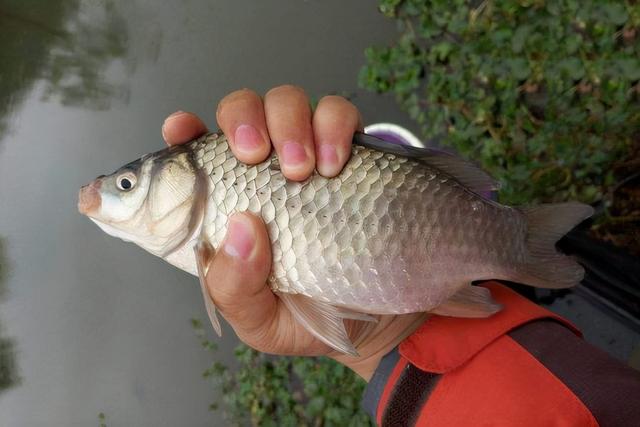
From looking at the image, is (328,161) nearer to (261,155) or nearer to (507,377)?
(261,155)

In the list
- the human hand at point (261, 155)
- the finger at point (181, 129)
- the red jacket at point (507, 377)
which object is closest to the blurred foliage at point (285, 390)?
the red jacket at point (507, 377)

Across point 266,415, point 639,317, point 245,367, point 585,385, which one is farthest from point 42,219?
point 639,317

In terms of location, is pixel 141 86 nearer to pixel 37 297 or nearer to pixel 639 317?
pixel 37 297

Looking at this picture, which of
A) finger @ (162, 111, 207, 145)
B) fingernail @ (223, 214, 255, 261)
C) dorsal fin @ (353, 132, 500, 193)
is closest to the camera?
fingernail @ (223, 214, 255, 261)

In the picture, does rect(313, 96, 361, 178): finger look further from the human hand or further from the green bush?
the green bush

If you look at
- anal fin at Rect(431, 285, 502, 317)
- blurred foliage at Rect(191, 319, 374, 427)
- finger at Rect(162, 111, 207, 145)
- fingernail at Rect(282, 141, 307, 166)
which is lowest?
blurred foliage at Rect(191, 319, 374, 427)

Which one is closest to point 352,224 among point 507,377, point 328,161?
point 328,161

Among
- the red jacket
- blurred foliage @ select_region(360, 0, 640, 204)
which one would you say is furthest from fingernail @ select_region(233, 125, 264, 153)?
blurred foliage @ select_region(360, 0, 640, 204)
